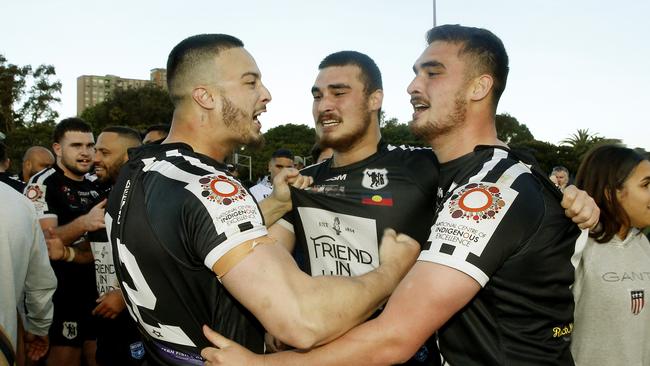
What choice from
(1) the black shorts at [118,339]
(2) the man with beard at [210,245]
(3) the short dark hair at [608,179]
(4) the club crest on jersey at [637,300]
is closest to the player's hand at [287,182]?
(2) the man with beard at [210,245]

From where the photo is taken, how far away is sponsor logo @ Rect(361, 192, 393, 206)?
3545mm

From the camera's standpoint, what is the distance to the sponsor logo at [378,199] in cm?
354

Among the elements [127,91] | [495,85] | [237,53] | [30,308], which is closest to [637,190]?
[495,85]

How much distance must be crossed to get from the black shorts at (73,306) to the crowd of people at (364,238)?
190 centimetres

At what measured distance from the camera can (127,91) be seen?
Answer: 166ft

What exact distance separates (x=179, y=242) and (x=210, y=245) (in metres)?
0.18

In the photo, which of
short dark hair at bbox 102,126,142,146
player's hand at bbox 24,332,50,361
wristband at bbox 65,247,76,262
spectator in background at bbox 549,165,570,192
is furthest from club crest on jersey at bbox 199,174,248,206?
spectator in background at bbox 549,165,570,192

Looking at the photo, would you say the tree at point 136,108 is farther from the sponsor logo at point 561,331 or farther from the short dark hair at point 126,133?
the sponsor logo at point 561,331

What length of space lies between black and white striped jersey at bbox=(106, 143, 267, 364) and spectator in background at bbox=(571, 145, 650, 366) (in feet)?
6.72

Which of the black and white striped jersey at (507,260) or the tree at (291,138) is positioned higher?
the black and white striped jersey at (507,260)

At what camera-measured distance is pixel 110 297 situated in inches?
206

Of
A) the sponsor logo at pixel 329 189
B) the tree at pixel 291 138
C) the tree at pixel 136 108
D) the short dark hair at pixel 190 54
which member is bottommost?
the tree at pixel 291 138

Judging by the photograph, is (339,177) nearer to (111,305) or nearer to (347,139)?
(347,139)

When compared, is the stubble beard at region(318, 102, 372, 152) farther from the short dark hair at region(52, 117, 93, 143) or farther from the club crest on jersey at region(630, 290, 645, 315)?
the short dark hair at region(52, 117, 93, 143)
